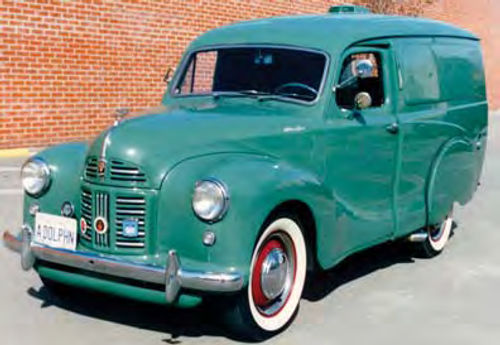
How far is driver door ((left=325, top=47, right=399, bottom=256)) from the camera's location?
187 inches

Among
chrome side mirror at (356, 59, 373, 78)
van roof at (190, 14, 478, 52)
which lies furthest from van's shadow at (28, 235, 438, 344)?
van roof at (190, 14, 478, 52)

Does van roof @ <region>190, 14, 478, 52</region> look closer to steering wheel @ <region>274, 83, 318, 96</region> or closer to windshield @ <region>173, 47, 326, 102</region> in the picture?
windshield @ <region>173, 47, 326, 102</region>

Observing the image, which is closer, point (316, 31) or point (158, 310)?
point (158, 310)

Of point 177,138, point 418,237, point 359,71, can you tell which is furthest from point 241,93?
point 418,237

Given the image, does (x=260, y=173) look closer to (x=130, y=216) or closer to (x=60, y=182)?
(x=130, y=216)

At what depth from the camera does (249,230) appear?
380cm

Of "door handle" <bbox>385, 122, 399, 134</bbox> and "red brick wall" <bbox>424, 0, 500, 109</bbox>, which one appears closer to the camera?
"door handle" <bbox>385, 122, 399, 134</bbox>

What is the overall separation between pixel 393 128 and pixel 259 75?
108 cm

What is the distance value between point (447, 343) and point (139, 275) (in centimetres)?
189

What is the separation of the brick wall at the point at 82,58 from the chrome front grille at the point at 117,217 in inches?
229

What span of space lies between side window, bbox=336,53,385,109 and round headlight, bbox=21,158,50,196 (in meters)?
2.04

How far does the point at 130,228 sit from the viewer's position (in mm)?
3883

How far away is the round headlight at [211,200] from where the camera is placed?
3719mm

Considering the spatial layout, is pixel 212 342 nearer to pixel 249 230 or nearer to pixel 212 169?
pixel 249 230
